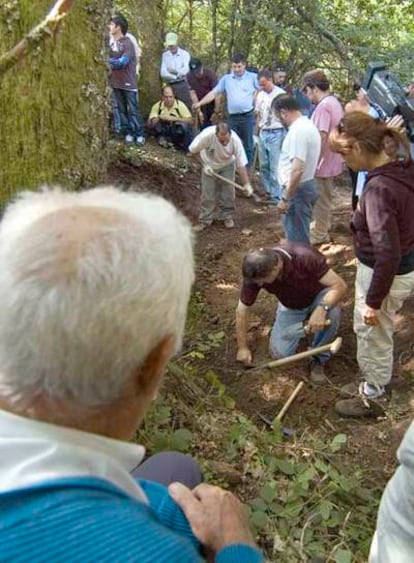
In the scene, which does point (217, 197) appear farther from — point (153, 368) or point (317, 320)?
point (153, 368)

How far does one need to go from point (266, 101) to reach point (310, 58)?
3649mm

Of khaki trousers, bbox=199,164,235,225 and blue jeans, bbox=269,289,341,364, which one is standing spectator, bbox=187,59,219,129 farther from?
blue jeans, bbox=269,289,341,364

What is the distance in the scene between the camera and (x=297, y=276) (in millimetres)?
4281

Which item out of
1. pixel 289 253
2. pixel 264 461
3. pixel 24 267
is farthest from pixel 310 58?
pixel 24 267

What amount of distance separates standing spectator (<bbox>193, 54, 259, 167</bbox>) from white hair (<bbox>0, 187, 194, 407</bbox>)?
8.07 metres

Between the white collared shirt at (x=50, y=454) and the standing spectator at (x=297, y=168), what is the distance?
4660 mm

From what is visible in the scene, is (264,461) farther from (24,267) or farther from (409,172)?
(24,267)

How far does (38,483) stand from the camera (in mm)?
890

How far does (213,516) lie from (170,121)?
811 cm

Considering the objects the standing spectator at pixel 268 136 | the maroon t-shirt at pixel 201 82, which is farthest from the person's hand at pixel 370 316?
the maroon t-shirt at pixel 201 82

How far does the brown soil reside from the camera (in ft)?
12.6

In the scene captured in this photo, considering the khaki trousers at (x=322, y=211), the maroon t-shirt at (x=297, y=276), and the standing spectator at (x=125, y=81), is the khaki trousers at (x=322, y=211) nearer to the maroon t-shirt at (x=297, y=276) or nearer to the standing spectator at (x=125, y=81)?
the maroon t-shirt at (x=297, y=276)

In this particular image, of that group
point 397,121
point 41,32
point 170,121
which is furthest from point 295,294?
point 170,121

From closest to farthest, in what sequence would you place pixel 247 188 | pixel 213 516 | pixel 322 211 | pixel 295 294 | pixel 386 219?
pixel 213 516 < pixel 386 219 < pixel 295 294 < pixel 322 211 < pixel 247 188
